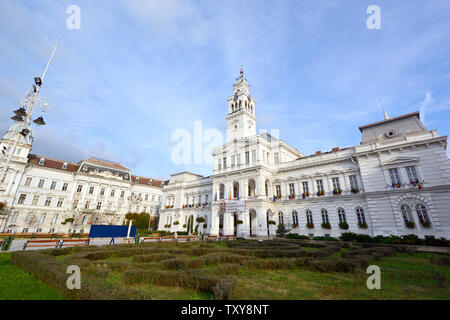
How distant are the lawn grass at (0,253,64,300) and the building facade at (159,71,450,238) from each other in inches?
944

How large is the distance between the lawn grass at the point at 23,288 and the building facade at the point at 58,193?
27.1 metres

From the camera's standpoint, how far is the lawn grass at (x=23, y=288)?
6155mm

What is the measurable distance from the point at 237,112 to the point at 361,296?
41.1m

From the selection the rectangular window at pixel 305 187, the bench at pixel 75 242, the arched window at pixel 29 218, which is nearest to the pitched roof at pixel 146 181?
the arched window at pixel 29 218

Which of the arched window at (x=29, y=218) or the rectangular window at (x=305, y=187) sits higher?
the rectangular window at (x=305, y=187)

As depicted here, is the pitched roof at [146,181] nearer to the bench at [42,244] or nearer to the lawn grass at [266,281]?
the bench at [42,244]

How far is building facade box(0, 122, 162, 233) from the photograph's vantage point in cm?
4000

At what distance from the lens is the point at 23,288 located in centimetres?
701

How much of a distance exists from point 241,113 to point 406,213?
31.5m

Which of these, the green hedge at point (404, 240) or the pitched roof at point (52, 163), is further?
the pitched roof at point (52, 163)

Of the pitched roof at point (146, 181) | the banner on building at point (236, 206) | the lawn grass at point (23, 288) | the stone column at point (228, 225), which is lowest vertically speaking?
the lawn grass at point (23, 288)

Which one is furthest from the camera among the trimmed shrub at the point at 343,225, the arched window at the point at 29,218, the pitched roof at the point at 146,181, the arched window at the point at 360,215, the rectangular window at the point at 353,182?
the pitched roof at the point at 146,181

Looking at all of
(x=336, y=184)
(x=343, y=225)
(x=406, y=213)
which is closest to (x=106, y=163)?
(x=336, y=184)

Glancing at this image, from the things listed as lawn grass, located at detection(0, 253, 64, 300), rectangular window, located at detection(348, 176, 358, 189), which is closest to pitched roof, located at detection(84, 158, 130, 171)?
lawn grass, located at detection(0, 253, 64, 300)
